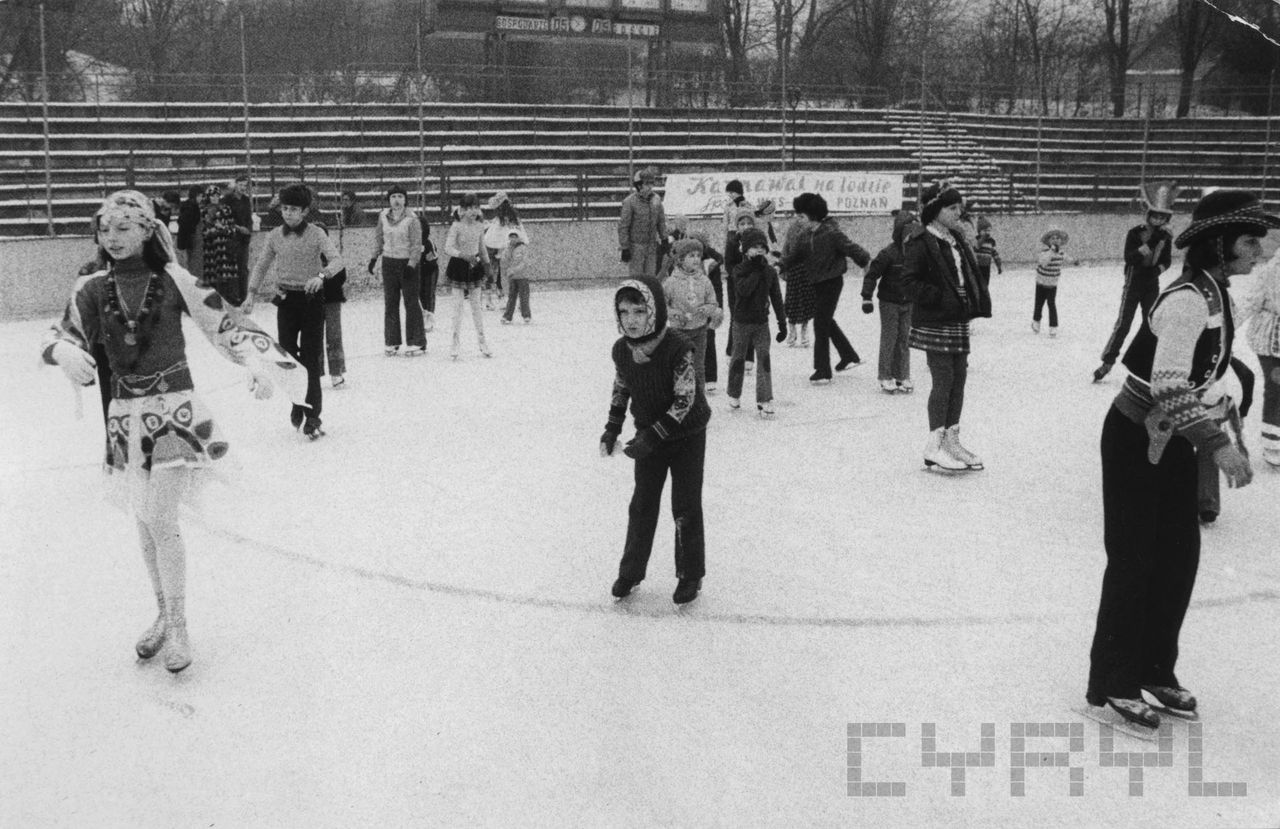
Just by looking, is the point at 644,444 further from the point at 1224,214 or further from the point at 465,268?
the point at 465,268

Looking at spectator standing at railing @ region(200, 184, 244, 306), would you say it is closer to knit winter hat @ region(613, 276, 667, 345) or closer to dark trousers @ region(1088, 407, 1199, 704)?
knit winter hat @ region(613, 276, 667, 345)

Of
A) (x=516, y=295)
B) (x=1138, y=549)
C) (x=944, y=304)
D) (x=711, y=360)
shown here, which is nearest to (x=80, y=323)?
(x=1138, y=549)

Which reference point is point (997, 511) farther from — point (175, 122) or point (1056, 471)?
point (175, 122)

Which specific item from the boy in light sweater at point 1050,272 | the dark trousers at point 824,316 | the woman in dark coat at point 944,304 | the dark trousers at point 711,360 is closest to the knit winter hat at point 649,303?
the woman in dark coat at point 944,304

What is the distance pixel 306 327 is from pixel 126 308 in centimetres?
496

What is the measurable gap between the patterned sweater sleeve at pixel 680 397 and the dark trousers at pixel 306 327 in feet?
15.8

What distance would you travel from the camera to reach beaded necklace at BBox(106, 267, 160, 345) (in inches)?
190

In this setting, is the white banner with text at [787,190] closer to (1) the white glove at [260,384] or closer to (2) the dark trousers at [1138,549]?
(1) the white glove at [260,384]

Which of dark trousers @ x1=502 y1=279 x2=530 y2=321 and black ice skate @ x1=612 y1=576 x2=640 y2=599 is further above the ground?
dark trousers @ x1=502 y1=279 x2=530 y2=321

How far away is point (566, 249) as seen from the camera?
74.2 ft

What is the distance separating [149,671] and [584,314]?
43.6 feet

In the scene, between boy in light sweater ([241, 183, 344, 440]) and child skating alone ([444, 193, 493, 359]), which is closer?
boy in light sweater ([241, 183, 344, 440])

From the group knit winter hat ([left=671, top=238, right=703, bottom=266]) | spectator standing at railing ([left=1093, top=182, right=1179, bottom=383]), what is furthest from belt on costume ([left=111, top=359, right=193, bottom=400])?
spectator standing at railing ([left=1093, top=182, right=1179, bottom=383])

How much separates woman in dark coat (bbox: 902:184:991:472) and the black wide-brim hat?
3610 mm
